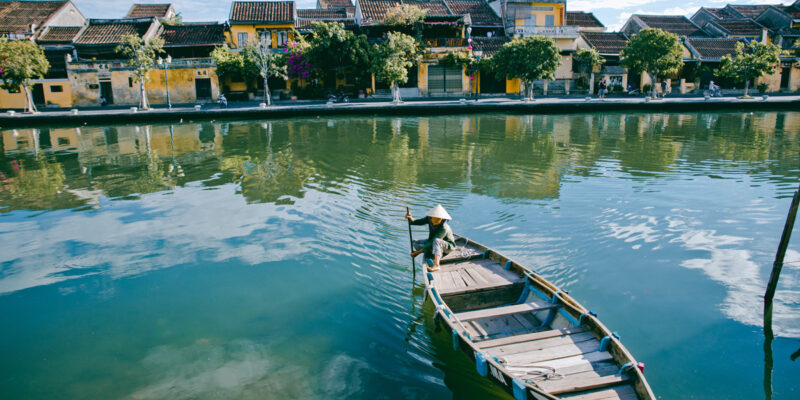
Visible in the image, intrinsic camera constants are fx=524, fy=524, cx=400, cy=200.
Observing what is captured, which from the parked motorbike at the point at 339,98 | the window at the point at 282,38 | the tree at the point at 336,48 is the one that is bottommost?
the parked motorbike at the point at 339,98

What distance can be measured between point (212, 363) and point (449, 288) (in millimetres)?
2790

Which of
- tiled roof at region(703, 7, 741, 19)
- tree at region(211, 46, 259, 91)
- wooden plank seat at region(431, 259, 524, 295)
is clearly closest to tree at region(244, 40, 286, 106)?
tree at region(211, 46, 259, 91)

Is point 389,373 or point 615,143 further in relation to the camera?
point 615,143

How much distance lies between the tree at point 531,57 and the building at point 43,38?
93.8 ft

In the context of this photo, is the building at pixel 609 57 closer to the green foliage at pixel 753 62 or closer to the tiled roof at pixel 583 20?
the tiled roof at pixel 583 20

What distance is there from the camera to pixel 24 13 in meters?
37.0

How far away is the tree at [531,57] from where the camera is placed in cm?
3047

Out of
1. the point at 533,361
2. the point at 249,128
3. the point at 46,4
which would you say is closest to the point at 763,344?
the point at 533,361

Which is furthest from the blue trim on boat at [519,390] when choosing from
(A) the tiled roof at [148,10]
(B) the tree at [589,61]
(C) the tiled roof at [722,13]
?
(C) the tiled roof at [722,13]

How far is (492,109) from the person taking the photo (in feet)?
99.8

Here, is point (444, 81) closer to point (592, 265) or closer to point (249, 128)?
point (249, 128)

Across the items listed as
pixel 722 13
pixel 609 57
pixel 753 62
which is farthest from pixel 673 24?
pixel 753 62

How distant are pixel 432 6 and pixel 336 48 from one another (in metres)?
9.27

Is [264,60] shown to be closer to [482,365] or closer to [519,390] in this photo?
[482,365]
